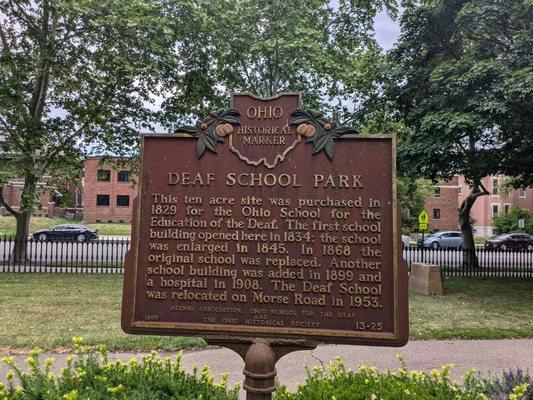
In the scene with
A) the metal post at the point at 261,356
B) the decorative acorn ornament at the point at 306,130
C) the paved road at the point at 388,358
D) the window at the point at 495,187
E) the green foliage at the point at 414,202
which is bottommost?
the paved road at the point at 388,358

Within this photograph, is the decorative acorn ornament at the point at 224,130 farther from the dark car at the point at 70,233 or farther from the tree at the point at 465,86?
the dark car at the point at 70,233

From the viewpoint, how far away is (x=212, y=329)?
141 inches

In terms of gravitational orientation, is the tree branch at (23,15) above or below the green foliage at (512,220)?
above

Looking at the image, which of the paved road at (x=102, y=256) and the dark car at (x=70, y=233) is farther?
the dark car at (x=70, y=233)

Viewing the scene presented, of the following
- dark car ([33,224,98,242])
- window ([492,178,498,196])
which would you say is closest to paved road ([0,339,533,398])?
dark car ([33,224,98,242])

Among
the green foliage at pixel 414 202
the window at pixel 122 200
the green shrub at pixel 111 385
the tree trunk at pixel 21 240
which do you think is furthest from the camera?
the window at pixel 122 200

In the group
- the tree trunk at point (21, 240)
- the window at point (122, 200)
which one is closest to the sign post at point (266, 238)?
the tree trunk at point (21, 240)

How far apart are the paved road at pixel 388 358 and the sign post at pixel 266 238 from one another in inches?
91.2

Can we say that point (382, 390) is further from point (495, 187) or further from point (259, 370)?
point (495, 187)

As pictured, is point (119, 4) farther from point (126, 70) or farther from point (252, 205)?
point (252, 205)

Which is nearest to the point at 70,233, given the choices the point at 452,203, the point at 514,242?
the point at 514,242

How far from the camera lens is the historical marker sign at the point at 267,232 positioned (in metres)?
3.54

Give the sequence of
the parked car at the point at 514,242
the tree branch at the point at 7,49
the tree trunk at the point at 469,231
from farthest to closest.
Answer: the parked car at the point at 514,242
the tree trunk at the point at 469,231
the tree branch at the point at 7,49

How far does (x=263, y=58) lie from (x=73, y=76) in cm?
706
